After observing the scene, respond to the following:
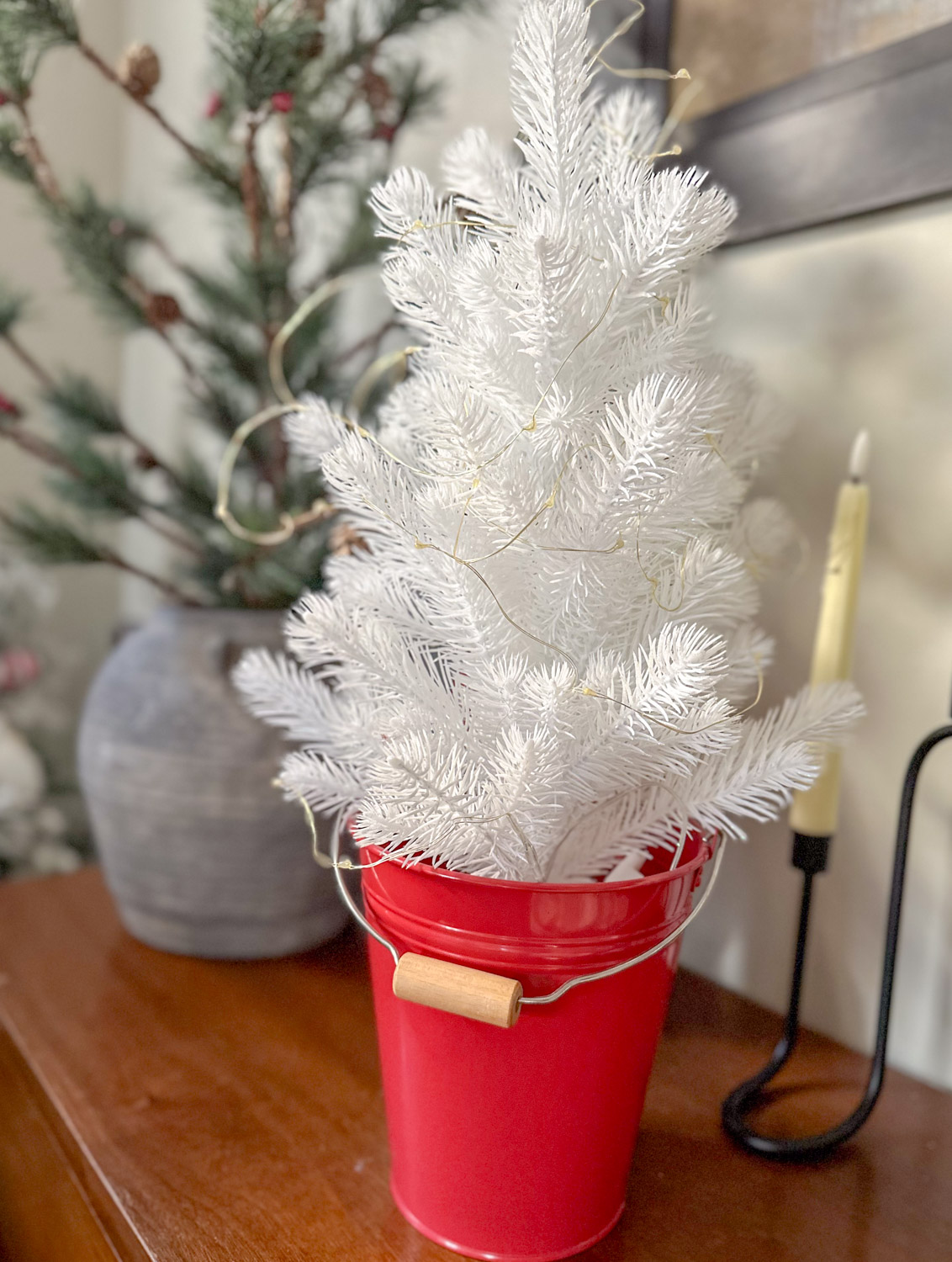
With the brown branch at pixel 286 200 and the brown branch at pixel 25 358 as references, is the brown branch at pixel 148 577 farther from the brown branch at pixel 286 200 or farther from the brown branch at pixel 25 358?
the brown branch at pixel 286 200

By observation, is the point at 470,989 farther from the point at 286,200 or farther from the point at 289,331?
the point at 286,200

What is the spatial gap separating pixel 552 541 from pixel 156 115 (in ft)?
1.42

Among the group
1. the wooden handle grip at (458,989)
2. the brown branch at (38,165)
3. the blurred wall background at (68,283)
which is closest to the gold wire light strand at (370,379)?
the brown branch at (38,165)

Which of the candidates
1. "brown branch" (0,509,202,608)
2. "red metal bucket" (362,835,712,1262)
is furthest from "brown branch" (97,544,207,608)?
"red metal bucket" (362,835,712,1262)

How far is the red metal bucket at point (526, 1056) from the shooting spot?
0.38 m

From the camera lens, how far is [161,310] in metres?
0.66

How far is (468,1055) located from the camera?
396 mm

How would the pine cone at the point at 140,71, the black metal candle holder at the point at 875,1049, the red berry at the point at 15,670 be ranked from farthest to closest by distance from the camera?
the red berry at the point at 15,670
the pine cone at the point at 140,71
the black metal candle holder at the point at 875,1049

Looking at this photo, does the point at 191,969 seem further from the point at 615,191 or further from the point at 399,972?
the point at 615,191

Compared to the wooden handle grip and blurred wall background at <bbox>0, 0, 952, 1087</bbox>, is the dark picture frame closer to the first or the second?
blurred wall background at <bbox>0, 0, 952, 1087</bbox>

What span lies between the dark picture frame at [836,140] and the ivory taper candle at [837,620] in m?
0.16

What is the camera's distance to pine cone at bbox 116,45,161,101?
0.58 m

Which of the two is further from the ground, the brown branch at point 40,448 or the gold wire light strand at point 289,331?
the gold wire light strand at point 289,331

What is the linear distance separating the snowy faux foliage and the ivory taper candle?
0.08m
